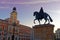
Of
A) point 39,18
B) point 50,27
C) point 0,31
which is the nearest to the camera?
point 50,27

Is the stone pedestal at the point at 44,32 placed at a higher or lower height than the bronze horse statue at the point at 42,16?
lower

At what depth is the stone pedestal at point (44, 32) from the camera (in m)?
13.8

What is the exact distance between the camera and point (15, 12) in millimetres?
46125

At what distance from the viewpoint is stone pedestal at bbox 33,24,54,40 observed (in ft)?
45.2

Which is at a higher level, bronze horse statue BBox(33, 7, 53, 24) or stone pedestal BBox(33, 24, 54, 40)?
bronze horse statue BBox(33, 7, 53, 24)

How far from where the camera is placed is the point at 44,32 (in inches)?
554

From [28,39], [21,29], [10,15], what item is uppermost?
[10,15]

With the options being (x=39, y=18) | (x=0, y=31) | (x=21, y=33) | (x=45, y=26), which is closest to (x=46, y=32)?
(x=45, y=26)

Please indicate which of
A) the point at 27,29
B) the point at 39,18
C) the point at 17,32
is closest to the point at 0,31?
the point at 17,32

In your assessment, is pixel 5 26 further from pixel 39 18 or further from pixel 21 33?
pixel 39 18

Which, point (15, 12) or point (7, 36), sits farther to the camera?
point (15, 12)

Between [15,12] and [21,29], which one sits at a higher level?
[15,12]

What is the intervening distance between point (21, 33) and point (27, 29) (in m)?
2.65

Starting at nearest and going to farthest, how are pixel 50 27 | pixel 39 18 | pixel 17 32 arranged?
pixel 50 27
pixel 39 18
pixel 17 32
